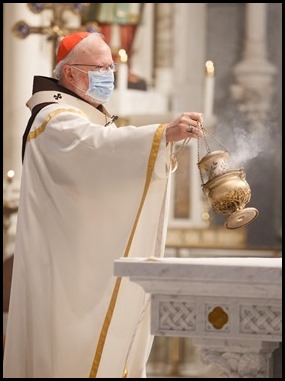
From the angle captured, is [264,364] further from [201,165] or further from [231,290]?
[201,165]

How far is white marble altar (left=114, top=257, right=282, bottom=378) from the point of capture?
527 centimetres

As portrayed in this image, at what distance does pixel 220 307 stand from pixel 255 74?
20.0 feet

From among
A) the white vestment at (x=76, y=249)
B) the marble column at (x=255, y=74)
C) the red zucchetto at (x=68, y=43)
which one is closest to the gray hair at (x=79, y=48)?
the red zucchetto at (x=68, y=43)

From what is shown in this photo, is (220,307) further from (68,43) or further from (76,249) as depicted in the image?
(68,43)

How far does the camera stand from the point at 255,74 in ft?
36.9

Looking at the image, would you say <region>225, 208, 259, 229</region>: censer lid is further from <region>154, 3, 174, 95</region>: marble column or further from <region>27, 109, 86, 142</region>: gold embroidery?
<region>154, 3, 174, 95</region>: marble column

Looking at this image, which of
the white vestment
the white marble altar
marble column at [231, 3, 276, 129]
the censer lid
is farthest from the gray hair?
marble column at [231, 3, 276, 129]

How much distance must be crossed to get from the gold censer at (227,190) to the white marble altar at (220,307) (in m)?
0.60

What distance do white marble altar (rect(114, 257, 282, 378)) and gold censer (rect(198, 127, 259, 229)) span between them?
0.60 meters

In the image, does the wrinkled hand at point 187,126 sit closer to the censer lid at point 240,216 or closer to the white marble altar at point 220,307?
the censer lid at point 240,216

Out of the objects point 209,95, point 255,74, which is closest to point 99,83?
point 209,95

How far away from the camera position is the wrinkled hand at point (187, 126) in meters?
5.96

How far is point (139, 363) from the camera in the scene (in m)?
6.50

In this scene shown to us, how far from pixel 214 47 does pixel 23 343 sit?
5666mm
